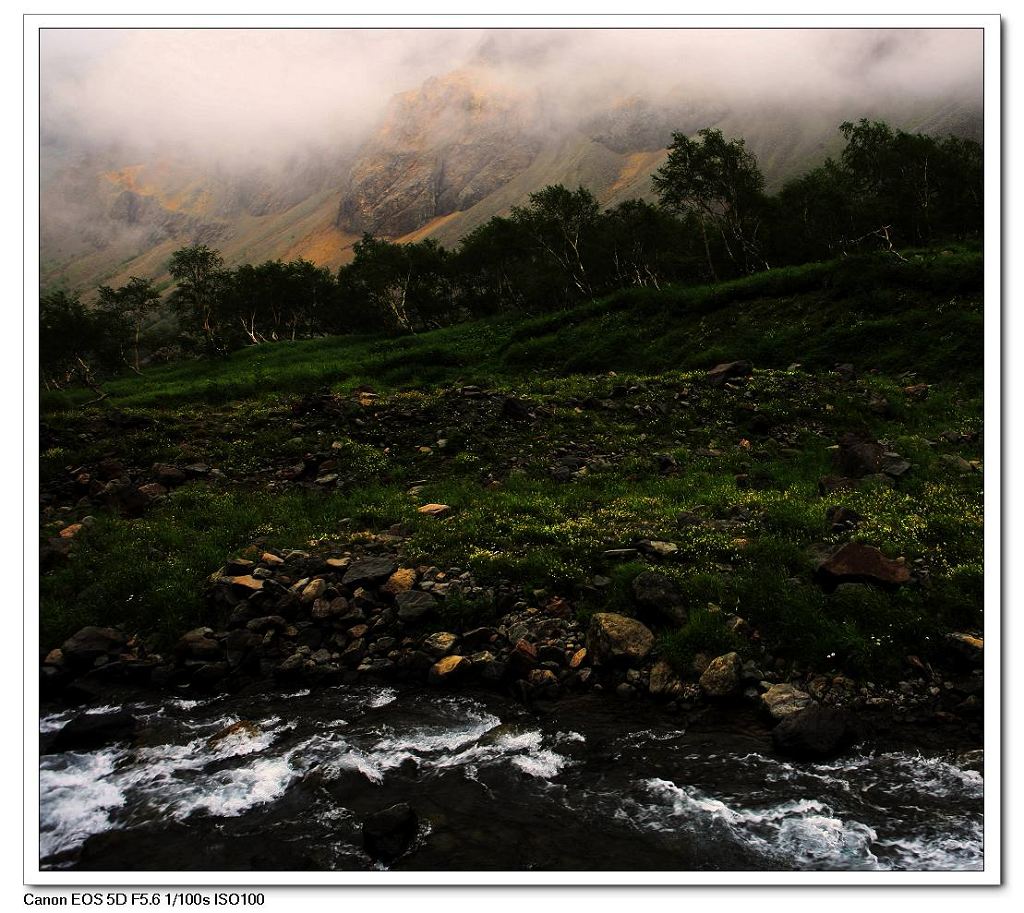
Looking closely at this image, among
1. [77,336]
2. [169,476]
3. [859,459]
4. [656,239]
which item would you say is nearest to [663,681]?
[859,459]

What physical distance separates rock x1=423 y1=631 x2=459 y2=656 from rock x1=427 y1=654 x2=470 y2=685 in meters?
0.22

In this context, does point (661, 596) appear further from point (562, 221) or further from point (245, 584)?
point (562, 221)

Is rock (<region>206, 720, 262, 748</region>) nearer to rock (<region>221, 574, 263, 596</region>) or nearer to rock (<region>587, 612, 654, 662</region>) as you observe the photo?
rock (<region>221, 574, 263, 596</region>)

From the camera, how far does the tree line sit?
2264 inches

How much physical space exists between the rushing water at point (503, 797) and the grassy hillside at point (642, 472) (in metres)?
2.05

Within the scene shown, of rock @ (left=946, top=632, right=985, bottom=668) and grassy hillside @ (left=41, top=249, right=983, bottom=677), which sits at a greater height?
grassy hillside @ (left=41, top=249, right=983, bottom=677)

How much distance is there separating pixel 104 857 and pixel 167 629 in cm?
492

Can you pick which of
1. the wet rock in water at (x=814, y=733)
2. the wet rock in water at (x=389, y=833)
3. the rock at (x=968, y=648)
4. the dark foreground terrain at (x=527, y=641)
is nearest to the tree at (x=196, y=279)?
the dark foreground terrain at (x=527, y=641)

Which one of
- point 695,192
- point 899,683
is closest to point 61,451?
point 899,683

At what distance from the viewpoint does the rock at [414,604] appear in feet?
34.4

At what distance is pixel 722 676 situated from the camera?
8.55 meters

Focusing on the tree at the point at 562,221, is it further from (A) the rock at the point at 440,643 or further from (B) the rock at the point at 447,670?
(B) the rock at the point at 447,670

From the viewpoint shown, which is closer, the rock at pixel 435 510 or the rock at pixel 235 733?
the rock at pixel 235 733

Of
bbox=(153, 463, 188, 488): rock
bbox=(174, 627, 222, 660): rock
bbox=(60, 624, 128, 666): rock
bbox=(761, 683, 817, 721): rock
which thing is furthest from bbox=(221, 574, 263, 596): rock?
bbox=(761, 683, 817, 721): rock
